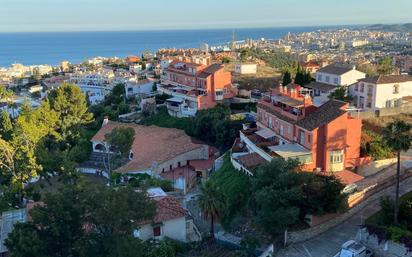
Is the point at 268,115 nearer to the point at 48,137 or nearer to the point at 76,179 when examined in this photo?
the point at 76,179

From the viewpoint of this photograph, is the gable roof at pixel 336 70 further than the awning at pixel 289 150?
Yes

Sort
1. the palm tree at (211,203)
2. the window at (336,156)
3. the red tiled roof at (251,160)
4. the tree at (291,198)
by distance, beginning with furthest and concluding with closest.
Answer: the red tiled roof at (251,160), the window at (336,156), the palm tree at (211,203), the tree at (291,198)

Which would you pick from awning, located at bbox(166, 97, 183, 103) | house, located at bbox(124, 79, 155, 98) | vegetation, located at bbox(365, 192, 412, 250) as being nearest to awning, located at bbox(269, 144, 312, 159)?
vegetation, located at bbox(365, 192, 412, 250)

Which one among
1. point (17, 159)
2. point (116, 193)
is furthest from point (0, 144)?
point (116, 193)

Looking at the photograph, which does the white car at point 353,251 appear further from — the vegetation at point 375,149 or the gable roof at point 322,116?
the vegetation at point 375,149

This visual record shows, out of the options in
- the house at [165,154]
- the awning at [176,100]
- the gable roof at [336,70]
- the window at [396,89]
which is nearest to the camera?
the house at [165,154]

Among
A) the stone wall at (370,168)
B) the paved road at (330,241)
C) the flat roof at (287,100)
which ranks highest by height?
the flat roof at (287,100)

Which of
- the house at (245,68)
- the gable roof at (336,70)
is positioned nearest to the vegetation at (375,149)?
the gable roof at (336,70)
